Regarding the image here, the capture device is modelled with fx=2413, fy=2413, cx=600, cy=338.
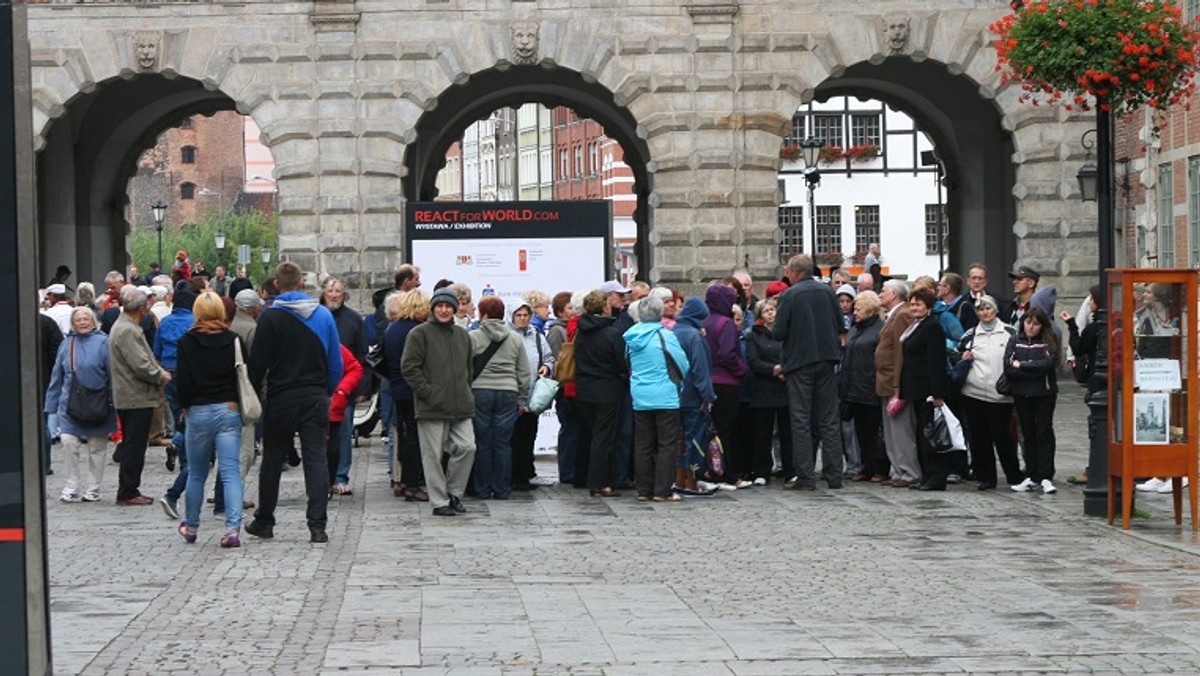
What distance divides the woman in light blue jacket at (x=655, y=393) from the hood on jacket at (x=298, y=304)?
3.77m

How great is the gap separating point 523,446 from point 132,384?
3.44 meters

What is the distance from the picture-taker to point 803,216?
281 feet

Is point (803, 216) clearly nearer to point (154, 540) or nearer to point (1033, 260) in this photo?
point (1033, 260)

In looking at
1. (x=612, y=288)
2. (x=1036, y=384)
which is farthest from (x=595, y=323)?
(x=1036, y=384)

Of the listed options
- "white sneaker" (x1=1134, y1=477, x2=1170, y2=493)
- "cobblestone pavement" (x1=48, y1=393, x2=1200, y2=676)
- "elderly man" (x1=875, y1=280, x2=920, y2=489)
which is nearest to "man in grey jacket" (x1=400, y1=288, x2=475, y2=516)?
"cobblestone pavement" (x1=48, y1=393, x2=1200, y2=676)

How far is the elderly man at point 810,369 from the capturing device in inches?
822

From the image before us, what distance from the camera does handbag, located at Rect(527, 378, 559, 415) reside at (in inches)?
813

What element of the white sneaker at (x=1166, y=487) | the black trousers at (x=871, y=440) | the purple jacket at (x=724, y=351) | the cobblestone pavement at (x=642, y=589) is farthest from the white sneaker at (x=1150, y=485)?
the purple jacket at (x=724, y=351)

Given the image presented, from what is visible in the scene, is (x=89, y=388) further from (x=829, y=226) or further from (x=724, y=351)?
(x=829, y=226)

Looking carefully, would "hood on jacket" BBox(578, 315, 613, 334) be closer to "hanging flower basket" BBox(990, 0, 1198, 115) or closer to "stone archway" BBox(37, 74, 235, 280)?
"hanging flower basket" BBox(990, 0, 1198, 115)

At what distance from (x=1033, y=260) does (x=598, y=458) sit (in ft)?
45.9

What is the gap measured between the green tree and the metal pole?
81.9 meters

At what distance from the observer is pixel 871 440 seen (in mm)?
21812

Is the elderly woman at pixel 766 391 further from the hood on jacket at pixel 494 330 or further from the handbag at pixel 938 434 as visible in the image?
the hood on jacket at pixel 494 330
